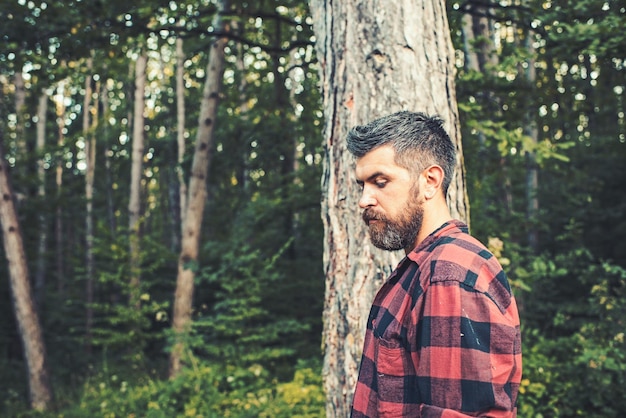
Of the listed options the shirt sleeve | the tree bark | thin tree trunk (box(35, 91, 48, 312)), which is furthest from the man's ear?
thin tree trunk (box(35, 91, 48, 312))

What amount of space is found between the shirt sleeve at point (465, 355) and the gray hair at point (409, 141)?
0.41 meters

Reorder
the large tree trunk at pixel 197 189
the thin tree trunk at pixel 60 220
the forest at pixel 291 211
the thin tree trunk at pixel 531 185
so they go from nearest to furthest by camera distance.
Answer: the forest at pixel 291 211 < the large tree trunk at pixel 197 189 < the thin tree trunk at pixel 531 185 < the thin tree trunk at pixel 60 220

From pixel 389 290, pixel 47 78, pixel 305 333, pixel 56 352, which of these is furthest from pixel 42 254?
pixel 389 290

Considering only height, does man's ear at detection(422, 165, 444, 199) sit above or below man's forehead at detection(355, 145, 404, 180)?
below

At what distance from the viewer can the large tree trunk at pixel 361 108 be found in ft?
9.48

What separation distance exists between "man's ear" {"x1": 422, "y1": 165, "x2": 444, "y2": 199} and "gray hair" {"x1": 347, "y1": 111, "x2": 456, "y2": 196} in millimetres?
15

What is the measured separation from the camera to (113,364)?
13.0 m

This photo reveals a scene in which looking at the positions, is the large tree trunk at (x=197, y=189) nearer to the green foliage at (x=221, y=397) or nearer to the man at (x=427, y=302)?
the green foliage at (x=221, y=397)

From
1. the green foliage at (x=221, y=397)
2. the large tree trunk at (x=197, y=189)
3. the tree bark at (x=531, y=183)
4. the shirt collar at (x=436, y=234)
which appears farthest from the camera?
the large tree trunk at (x=197, y=189)

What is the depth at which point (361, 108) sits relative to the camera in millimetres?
2951

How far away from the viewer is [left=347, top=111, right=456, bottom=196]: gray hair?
64.8 inches

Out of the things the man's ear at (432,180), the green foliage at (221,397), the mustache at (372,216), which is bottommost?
the green foliage at (221,397)

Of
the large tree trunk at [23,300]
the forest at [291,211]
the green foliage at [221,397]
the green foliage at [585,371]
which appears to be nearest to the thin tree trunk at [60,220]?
the forest at [291,211]

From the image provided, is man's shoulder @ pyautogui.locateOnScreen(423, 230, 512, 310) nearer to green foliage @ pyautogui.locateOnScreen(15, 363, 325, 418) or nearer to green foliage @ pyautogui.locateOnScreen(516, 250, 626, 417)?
green foliage @ pyautogui.locateOnScreen(516, 250, 626, 417)
